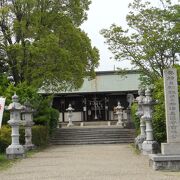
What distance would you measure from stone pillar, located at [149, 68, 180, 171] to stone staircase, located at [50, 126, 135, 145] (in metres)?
15.8

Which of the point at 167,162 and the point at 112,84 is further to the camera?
the point at 112,84

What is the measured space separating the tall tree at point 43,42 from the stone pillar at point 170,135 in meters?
14.2

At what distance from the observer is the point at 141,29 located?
29750mm

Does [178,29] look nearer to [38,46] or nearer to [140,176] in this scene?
[38,46]

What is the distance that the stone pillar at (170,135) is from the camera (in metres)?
13.1

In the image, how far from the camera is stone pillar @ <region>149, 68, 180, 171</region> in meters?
13.1

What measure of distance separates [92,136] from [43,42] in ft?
28.2

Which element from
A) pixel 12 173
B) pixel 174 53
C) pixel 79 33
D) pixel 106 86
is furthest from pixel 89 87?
pixel 12 173

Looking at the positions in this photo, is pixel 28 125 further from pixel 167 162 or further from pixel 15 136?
pixel 167 162

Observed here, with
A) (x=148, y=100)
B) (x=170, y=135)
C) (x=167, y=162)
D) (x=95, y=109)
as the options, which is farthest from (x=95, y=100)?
(x=167, y=162)

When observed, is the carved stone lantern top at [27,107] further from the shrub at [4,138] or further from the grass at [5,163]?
the grass at [5,163]

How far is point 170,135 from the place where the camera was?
14.2 m

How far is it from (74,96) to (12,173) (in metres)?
33.6

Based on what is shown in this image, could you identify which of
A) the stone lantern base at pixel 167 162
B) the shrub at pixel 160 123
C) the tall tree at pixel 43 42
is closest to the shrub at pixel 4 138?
the tall tree at pixel 43 42
